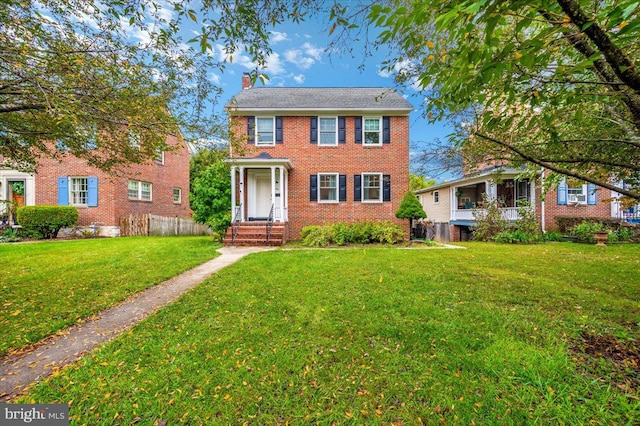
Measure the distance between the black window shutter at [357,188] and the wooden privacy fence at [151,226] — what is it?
11.3m

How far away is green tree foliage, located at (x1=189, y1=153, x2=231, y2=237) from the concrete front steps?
0.65 meters

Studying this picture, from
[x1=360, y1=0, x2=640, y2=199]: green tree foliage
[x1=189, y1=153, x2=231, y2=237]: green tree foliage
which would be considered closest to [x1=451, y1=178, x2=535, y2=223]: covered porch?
[x1=360, y1=0, x2=640, y2=199]: green tree foliage

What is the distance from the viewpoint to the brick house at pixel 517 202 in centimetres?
1333

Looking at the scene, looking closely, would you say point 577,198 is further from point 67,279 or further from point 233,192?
point 67,279

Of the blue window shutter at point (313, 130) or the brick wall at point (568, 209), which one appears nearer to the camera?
the blue window shutter at point (313, 130)

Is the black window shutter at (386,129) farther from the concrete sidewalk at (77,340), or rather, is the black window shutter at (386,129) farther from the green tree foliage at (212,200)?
the concrete sidewalk at (77,340)

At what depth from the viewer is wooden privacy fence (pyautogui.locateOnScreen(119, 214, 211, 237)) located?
47.5 ft

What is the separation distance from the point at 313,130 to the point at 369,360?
457 inches

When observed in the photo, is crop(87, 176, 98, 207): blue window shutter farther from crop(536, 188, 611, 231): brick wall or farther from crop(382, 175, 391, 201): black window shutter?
crop(536, 188, 611, 231): brick wall

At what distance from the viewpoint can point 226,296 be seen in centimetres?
454

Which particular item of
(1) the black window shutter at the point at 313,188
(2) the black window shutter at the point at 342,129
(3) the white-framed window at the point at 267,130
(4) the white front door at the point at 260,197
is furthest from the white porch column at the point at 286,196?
(2) the black window shutter at the point at 342,129

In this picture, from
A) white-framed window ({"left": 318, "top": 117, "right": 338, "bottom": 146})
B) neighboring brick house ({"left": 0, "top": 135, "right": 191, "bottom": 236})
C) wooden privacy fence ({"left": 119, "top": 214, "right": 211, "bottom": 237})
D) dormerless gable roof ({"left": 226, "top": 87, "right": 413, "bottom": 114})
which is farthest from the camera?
wooden privacy fence ({"left": 119, "top": 214, "right": 211, "bottom": 237})

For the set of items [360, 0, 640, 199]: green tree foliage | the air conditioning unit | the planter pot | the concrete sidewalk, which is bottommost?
the concrete sidewalk

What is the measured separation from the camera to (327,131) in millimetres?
12875
